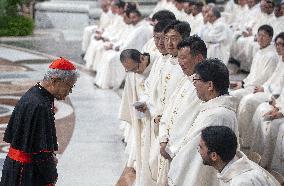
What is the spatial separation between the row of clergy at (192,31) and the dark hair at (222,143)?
25.9ft

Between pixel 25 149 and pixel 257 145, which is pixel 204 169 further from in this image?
pixel 257 145

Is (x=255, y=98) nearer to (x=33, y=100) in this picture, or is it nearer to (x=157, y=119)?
(x=157, y=119)

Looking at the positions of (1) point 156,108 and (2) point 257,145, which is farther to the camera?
(2) point 257,145

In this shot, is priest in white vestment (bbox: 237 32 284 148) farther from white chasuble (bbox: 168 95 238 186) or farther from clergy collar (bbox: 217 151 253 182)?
clergy collar (bbox: 217 151 253 182)

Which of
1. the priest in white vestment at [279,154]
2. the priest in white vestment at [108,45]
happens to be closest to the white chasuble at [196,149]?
the priest in white vestment at [279,154]

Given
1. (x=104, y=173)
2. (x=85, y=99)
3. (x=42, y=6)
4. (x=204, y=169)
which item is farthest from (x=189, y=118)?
(x=42, y=6)

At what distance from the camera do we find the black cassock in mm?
5145

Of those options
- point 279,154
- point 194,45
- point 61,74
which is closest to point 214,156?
point 61,74

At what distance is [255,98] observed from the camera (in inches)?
351

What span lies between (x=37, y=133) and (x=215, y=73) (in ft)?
4.56

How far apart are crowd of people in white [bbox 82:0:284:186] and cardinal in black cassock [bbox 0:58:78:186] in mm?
992

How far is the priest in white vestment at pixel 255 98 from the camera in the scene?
8.84m

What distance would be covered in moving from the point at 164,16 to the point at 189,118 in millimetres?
2678

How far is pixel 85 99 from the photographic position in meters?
12.1
